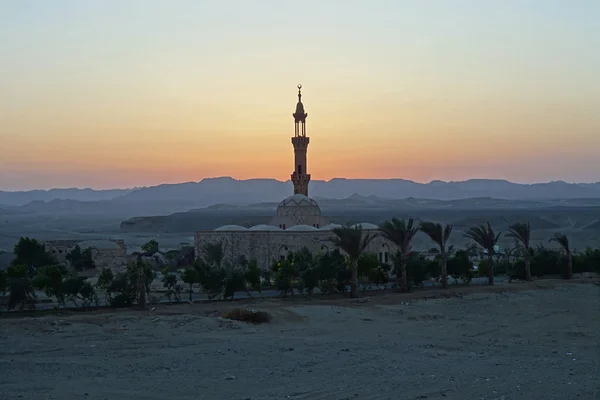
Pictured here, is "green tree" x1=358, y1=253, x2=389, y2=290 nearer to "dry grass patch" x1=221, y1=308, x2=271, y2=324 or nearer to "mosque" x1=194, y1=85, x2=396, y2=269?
"mosque" x1=194, y1=85, x2=396, y2=269

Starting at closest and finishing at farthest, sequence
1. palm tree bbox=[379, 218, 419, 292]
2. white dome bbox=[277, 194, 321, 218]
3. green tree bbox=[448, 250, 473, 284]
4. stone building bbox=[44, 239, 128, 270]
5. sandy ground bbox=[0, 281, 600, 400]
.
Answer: sandy ground bbox=[0, 281, 600, 400], palm tree bbox=[379, 218, 419, 292], green tree bbox=[448, 250, 473, 284], stone building bbox=[44, 239, 128, 270], white dome bbox=[277, 194, 321, 218]

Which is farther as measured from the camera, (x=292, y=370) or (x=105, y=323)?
(x=105, y=323)

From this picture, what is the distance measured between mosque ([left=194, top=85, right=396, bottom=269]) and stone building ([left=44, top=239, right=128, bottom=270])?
4787 millimetres

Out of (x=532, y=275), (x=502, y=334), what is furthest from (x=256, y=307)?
(x=532, y=275)

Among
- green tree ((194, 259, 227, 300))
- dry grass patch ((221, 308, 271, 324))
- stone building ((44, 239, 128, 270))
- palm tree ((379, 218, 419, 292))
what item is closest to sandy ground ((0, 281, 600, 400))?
dry grass patch ((221, 308, 271, 324))

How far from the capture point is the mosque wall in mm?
36469

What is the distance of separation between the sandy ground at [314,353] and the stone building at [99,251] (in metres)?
18.9

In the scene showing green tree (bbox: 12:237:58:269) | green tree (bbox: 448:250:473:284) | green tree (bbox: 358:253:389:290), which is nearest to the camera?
green tree (bbox: 358:253:389:290)

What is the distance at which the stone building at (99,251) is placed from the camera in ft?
132

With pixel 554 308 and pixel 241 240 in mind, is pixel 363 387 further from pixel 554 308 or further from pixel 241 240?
pixel 241 240

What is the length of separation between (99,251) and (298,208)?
11.1 metres

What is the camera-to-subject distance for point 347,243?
24.6 meters

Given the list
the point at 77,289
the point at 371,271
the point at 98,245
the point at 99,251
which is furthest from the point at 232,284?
the point at 98,245

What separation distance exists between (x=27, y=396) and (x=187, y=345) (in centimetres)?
461
